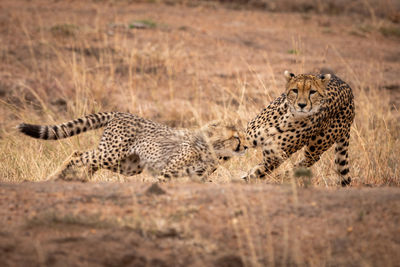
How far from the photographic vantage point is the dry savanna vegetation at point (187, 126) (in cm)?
255

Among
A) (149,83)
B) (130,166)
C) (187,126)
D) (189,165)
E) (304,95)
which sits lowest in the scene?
(187,126)

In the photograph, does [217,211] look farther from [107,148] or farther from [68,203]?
[107,148]

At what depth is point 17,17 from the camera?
1021 centimetres

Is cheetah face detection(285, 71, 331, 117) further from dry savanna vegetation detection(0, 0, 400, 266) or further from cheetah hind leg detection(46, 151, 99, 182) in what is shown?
cheetah hind leg detection(46, 151, 99, 182)

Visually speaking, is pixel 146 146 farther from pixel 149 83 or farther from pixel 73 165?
pixel 149 83

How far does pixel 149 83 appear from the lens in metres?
8.37

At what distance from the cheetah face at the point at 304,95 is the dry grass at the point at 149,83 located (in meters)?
0.70

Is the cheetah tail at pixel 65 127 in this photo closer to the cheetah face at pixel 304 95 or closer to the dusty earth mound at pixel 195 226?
the dusty earth mound at pixel 195 226

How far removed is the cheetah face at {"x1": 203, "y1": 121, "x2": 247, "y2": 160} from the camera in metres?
4.53

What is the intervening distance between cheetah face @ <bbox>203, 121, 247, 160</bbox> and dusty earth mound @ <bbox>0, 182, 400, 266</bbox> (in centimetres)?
124

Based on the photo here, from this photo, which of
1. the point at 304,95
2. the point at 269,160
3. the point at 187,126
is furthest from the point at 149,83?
the point at 304,95

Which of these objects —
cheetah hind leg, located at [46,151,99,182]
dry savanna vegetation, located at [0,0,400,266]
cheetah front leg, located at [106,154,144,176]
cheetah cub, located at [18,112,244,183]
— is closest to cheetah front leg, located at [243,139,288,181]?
dry savanna vegetation, located at [0,0,400,266]

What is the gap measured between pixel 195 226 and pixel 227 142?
1.91 m

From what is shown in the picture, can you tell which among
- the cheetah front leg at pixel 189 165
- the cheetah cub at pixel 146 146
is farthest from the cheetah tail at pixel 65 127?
the cheetah front leg at pixel 189 165
